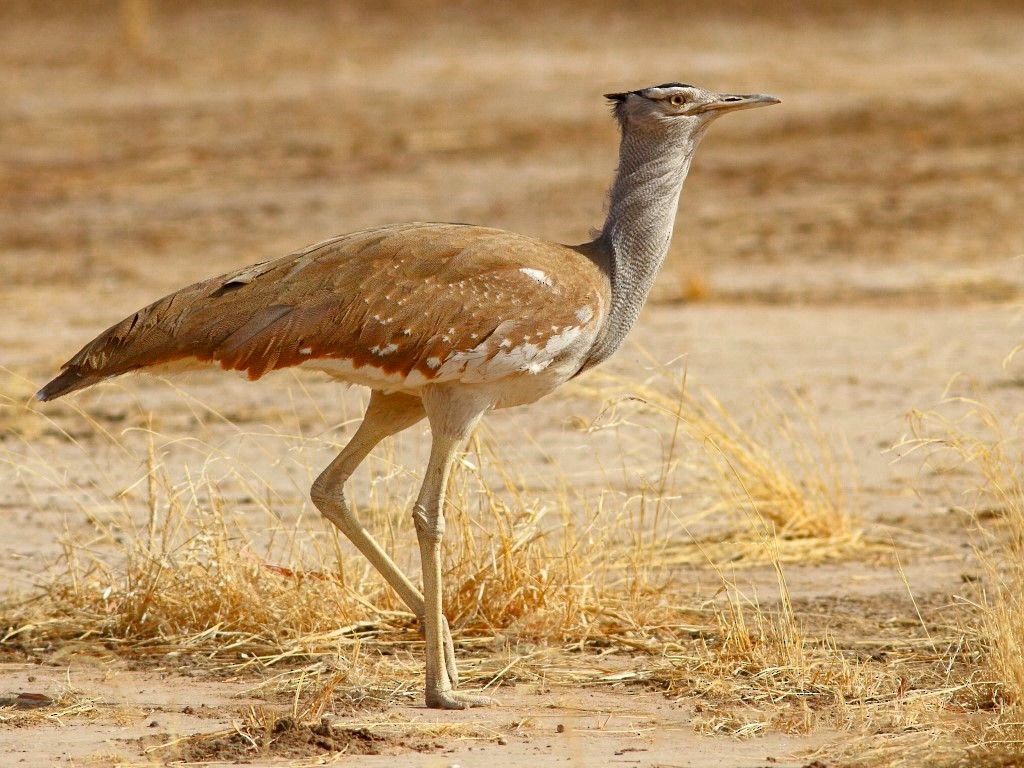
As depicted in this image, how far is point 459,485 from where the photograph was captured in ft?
18.1


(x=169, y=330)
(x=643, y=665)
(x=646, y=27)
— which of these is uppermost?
(x=646, y=27)

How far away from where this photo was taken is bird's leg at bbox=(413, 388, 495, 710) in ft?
15.1

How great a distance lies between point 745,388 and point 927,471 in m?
1.41

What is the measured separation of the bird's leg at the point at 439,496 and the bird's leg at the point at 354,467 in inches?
12.6

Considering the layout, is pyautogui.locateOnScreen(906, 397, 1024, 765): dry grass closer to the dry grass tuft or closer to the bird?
the dry grass tuft

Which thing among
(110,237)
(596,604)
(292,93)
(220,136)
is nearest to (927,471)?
(596,604)

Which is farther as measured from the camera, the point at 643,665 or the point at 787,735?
the point at 643,665

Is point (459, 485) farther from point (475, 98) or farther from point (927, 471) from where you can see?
point (475, 98)

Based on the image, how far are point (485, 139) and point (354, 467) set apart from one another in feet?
34.5

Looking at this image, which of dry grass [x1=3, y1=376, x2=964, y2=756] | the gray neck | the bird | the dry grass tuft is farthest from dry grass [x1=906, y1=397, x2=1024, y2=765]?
the bird

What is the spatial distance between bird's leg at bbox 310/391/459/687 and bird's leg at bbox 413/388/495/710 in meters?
0.32

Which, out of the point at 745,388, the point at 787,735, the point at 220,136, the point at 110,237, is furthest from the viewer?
the point at 220,136

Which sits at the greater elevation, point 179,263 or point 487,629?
point 179,263

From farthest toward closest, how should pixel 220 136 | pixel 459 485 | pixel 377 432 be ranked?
pixel 220 136
pixel 459 485
pixel 377 432
